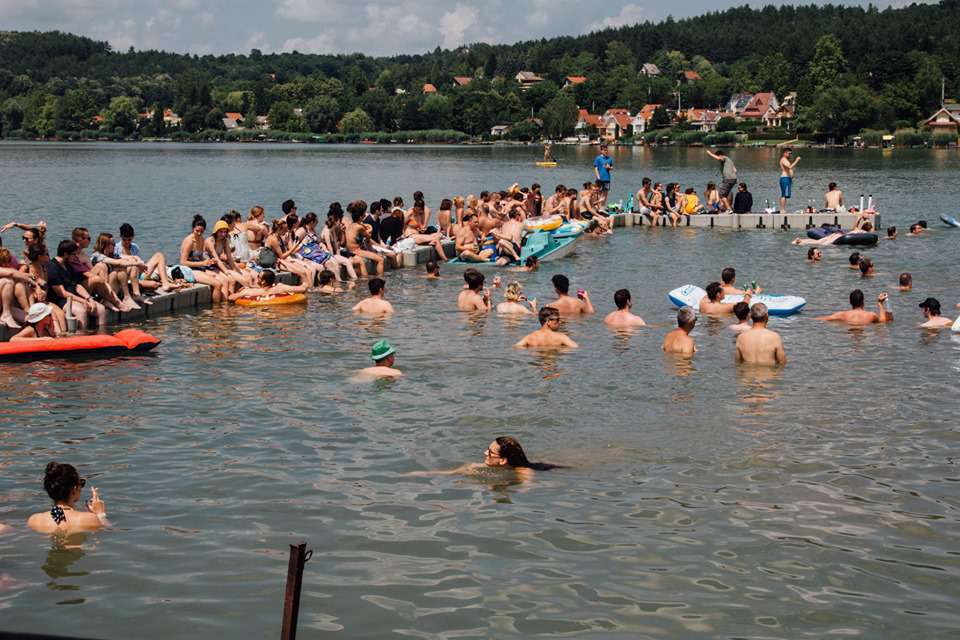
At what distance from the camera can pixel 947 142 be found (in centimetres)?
13475

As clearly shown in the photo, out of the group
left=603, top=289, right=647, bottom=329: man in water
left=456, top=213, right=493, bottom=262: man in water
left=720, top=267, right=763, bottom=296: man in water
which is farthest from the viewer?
left=456, top=213, right=493, bottom=262: man in water

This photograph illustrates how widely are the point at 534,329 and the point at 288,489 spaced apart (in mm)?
8696

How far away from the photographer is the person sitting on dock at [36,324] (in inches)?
621

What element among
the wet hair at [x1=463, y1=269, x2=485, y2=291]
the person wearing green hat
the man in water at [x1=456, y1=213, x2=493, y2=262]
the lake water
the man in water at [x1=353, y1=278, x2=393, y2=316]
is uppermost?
the man in water at [x1=456, y1=213, x2=493, y2=262]

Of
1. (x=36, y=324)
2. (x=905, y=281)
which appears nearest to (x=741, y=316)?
(x=905, y=281)

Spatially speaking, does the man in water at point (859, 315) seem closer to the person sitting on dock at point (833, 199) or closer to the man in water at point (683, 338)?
the man in water at point (683, 338)

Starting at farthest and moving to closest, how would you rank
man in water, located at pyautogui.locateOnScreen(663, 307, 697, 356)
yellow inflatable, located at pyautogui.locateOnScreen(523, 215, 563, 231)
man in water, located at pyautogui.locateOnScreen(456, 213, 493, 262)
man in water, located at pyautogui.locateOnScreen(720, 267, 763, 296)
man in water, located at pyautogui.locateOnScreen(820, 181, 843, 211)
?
1. man in water, located at pyautogui.locateOnScreen(820, 181, 843, 211)
2. yellow inflatable, located at pyautogui.locateOnScreen(523, 215, 563, 231)
3. man in water, located at pyautogui.locateOnScreen(456, 213, 493, 262)
4. man in water, located at pyautogui.locateOnScreen(720, 267, 763, 296)
5. man in water, located at pyautogui.locateOnScreen(663, 307, 697, 356)

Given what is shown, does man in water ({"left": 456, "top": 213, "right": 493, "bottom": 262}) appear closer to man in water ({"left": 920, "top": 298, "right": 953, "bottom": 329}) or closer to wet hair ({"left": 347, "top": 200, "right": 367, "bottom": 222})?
wet hair ({"left": 347, "top": 200, "right": 367, "bottom": 222})

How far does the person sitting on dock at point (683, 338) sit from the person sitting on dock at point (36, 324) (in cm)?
892

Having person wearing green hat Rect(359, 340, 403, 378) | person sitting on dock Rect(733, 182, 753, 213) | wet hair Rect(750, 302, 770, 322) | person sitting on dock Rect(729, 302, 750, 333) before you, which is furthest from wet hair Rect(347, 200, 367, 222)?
person sitting on dock Rect(733, 182, 753, 213)

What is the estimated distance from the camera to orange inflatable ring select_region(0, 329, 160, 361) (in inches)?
604

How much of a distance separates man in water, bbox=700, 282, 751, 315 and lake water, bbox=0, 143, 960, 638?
1.95 feet

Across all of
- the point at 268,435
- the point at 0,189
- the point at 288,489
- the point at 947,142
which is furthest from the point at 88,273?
the point at 947,142

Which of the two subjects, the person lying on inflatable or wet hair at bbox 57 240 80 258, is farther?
the person lying on inflatable
